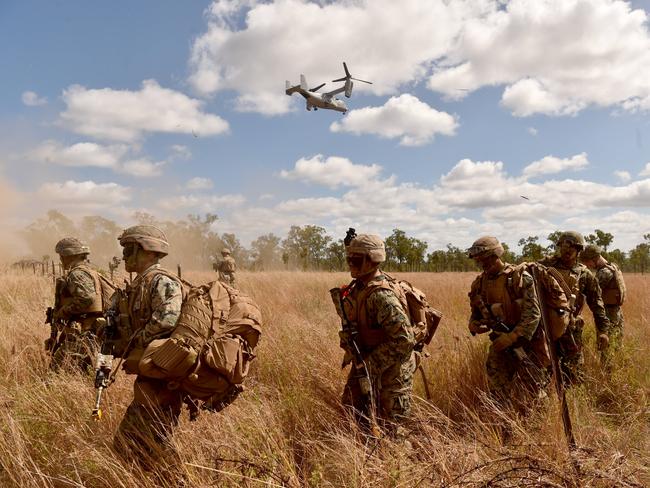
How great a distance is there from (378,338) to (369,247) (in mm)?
688

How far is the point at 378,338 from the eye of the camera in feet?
11.8

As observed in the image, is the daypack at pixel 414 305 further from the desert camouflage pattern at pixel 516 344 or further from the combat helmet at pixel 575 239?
the combat helmet at pixel 575 239

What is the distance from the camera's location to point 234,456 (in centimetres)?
298

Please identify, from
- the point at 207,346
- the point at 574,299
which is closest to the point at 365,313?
the point at 207,346

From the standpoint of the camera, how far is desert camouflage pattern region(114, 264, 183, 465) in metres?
2.86

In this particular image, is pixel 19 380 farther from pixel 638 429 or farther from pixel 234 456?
pixel 638 429

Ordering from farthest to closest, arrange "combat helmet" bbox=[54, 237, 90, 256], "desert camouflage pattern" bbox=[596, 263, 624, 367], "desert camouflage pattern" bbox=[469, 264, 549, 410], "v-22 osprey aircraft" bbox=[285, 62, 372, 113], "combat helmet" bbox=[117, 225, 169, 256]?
"v-22 osprey aircraft" bbox=[285, 62, 372, 113]
"desert camouflage pattern" bbox=[596, 263, 624, 367]
"combat helmet" bbox=[54, 237, 90, 256]
"desert camouflage pattern" bbox=[469, 264, 549, 410]
"combat helmet" bbox=[117, 225, 169, 256]

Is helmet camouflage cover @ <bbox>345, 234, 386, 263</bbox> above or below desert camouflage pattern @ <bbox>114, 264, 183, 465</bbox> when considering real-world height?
above

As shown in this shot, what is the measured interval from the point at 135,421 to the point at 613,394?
15.0ft

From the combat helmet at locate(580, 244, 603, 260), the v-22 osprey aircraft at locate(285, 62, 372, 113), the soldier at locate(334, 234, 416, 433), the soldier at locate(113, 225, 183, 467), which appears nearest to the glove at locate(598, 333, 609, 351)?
the combat helmet at locate(580, 244, 603, 260)

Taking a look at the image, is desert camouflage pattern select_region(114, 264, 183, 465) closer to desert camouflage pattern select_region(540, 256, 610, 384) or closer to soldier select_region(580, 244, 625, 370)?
desert camouflage pattern select_region(540, 256, 610, 384)

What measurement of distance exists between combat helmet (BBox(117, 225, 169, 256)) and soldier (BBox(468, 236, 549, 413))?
2591 mm

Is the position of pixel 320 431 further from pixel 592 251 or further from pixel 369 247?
pixel 592 251

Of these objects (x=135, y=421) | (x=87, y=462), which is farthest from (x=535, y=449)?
(x=87, y=462)
